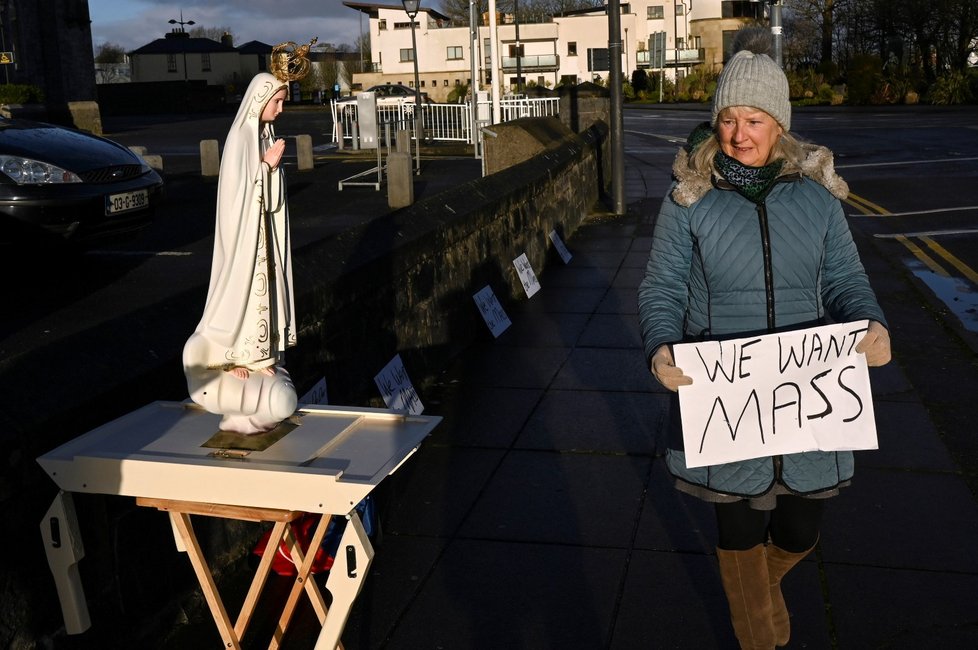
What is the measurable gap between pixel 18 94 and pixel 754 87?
30.9 meters

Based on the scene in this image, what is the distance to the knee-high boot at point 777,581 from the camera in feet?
12.9

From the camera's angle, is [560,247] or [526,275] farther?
[560,247]

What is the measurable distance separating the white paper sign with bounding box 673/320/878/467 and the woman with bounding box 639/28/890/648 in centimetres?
8

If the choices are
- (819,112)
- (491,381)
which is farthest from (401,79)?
(491,381)

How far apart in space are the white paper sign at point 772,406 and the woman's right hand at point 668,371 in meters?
0.03

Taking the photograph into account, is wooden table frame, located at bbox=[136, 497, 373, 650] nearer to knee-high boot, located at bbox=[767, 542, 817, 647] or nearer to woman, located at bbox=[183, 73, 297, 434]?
woman, located at bbox=[183, 73, 297, 434]

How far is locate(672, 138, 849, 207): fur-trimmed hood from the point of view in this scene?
373 cm

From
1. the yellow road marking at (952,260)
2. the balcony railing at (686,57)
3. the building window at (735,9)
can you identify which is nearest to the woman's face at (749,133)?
the yellow road marking at (952,260)

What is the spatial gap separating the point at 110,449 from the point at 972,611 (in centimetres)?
314

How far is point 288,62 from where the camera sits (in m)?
3.70

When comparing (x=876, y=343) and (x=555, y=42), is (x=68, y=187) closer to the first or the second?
(x=876, y=343)

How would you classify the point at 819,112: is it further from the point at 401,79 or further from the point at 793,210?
the point at 401,79

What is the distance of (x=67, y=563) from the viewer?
3.37 meters

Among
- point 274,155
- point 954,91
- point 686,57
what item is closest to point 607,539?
point 274,155
